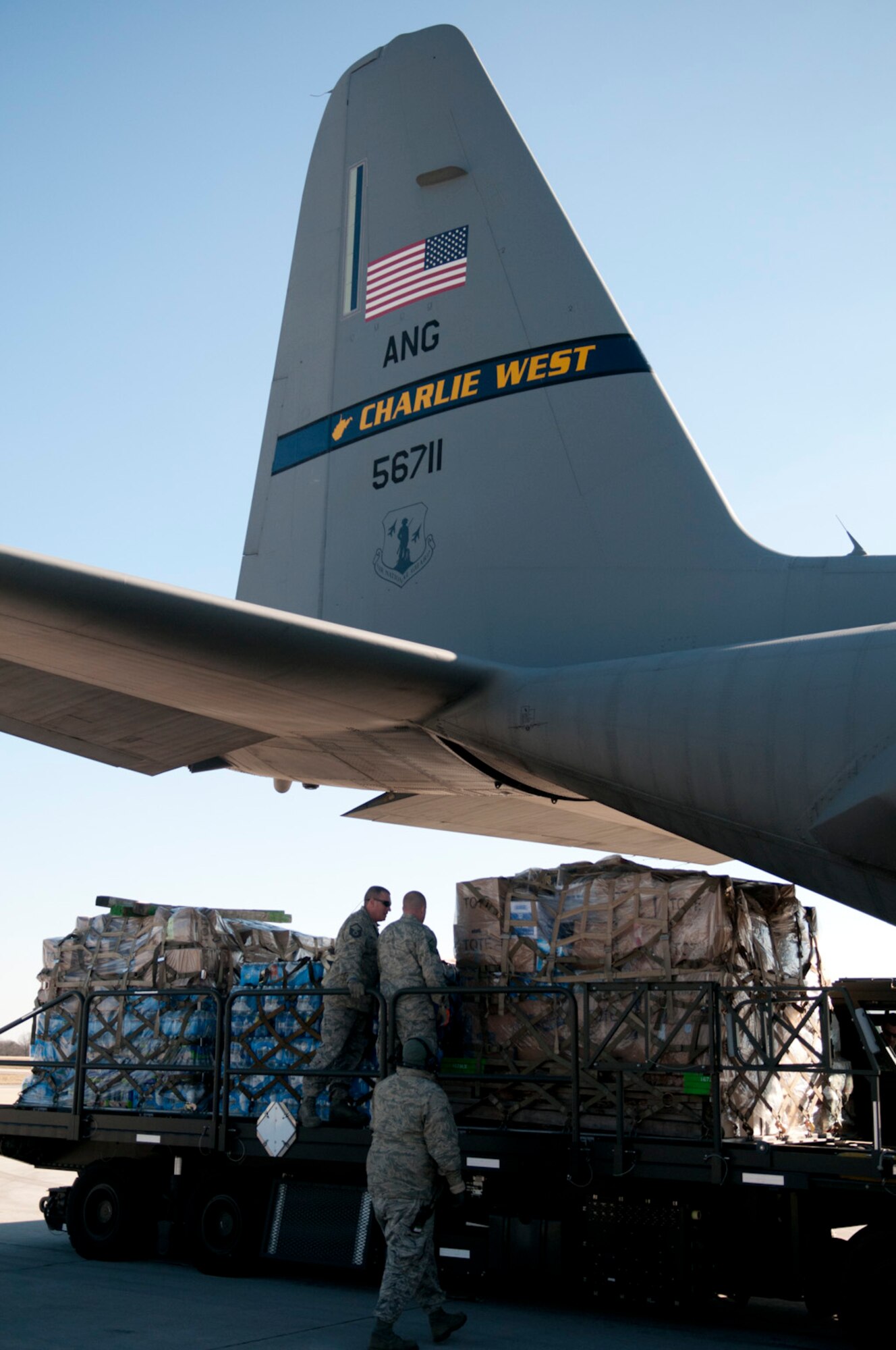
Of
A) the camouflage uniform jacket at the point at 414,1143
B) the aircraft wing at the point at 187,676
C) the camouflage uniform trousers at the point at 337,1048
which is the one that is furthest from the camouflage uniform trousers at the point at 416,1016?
the aircraft wing at the point at 187,676

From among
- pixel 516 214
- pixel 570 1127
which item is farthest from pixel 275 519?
pixel 570 1127

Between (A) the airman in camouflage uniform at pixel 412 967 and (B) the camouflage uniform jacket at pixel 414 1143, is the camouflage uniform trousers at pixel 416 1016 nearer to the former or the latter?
(A) the airman in camouflage uniform at pixel 412 967

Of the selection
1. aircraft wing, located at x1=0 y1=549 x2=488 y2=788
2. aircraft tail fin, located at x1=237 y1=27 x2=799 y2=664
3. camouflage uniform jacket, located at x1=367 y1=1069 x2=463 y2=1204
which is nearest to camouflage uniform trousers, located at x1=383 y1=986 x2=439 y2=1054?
camouflage uniform jacket, located at x1=367 y1=1069 x2=463 y2=1204

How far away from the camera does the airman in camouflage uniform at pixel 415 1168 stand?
6.33 m

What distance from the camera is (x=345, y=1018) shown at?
8023 millimetres

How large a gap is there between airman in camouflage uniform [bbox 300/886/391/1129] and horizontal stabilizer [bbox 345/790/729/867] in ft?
4.69

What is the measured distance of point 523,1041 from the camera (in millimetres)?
7812

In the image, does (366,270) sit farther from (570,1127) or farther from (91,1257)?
(91,1257)

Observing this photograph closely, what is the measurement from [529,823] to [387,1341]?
14.3 ft

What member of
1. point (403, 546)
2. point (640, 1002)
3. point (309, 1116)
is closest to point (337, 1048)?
point (309, 1116)

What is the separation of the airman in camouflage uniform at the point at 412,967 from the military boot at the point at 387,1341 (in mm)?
1672

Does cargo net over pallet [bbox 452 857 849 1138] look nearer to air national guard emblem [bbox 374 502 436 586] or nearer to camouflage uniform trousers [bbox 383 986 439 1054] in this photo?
camouflage uniform trousers [bbox 383 986 439 1054]

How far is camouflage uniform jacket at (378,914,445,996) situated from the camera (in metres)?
7.66

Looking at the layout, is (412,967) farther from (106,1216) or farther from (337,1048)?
(106,1216)
